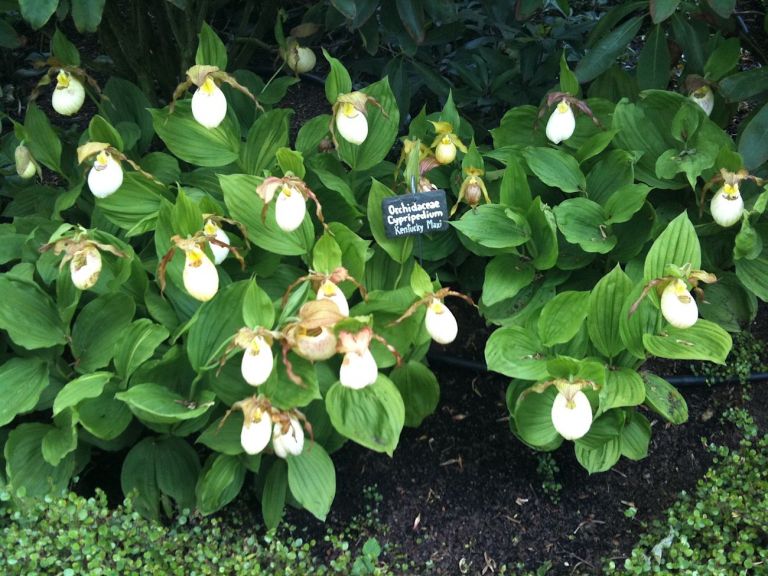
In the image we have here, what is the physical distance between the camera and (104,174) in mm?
1841

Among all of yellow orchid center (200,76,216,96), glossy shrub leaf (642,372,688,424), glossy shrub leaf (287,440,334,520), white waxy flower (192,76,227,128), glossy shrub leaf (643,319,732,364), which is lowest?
glossy shrub leaf (287,440,334,520)

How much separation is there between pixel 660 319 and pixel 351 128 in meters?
0.80

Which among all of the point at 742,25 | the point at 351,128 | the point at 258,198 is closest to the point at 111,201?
the point at 258,198

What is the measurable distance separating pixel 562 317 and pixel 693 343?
268 mm

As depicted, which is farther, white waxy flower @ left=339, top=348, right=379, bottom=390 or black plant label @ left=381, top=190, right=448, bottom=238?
black plant label @ left=381, top=190, right=448, bottom=238

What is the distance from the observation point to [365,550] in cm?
173

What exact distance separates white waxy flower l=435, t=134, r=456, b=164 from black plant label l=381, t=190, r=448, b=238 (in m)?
0.19

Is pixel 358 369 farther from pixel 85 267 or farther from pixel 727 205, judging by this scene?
pixel 727 205

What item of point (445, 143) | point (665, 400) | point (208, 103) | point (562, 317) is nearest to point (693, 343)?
point (665, 400)

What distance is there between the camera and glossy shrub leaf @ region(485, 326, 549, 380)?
5.63 feet

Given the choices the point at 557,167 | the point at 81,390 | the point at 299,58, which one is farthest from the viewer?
the point at 299,58

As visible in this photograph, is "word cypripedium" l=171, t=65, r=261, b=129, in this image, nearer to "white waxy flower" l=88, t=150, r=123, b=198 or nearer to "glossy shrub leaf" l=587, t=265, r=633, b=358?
"white waxy flower" l=88, t=150, r=123, b=198

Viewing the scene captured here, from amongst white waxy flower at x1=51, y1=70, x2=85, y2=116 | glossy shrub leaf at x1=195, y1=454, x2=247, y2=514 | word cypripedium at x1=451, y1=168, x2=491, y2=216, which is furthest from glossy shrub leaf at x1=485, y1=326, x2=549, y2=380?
white waxy flower at x1=51, y1=70, x2=85, y2=116

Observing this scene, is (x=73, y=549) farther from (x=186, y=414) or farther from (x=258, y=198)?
(x=258, y=198)
